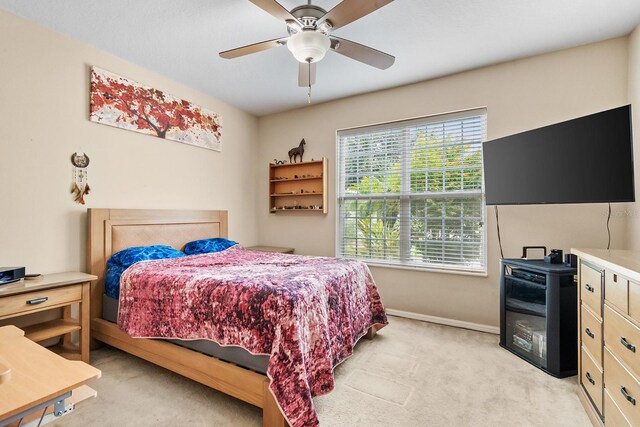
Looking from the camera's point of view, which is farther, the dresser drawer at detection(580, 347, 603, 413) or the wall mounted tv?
the wall mounted tv

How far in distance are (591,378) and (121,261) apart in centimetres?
351

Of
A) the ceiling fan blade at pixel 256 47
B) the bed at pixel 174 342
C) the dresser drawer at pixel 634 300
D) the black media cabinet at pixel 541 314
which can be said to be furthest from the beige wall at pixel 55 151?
the dresser drawer at pixel 634 300

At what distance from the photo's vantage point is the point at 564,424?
67.1 inches

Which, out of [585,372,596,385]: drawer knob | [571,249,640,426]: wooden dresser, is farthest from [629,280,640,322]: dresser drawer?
[585,372,596,385]: drawer knob

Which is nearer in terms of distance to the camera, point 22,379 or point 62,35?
point 22,379

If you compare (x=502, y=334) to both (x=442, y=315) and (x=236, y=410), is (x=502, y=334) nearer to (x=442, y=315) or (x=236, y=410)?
(x=442, y=315)

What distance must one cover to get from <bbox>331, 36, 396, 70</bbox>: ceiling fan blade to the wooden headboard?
2451 millimetres

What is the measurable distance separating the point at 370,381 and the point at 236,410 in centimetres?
92

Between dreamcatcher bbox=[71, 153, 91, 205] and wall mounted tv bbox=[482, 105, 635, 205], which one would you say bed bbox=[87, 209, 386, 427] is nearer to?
dreamcatcher bbox=[71, 153, 91, 205]

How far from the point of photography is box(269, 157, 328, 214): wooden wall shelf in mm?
4121

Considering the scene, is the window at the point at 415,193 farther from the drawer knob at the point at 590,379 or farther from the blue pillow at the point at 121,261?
the blue pillow at the point at 121,261

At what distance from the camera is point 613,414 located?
1.46 m

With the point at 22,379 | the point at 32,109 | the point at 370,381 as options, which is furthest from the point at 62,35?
the point at 370,381

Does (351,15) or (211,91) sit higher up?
(211,91)
